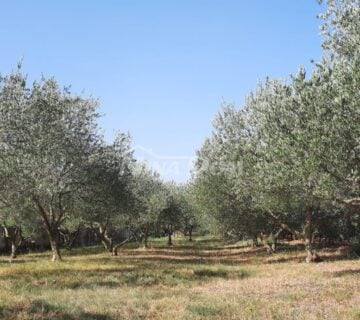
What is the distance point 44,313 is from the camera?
16.1 metres

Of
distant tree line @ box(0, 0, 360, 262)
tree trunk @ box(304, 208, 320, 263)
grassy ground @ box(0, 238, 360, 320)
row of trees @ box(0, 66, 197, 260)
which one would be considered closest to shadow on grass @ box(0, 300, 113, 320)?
grassy ground @ box(0, 238, 360, 320)

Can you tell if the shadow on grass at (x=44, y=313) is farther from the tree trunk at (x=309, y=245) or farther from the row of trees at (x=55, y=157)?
the tree trunk at (x=309, y=245)

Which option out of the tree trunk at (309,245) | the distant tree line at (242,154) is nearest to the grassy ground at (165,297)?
the distant tree line at (242,154)

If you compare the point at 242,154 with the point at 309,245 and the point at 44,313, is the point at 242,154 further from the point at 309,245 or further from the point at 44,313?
the point at 44,313

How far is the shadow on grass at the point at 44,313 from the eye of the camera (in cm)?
1547

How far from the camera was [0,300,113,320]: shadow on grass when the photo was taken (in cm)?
1547

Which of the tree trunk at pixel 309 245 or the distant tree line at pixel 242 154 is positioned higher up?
the distant tree line at pixel 242 154

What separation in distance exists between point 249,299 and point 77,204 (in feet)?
93.2

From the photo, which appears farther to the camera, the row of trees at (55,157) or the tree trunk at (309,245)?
the tree trunk at (309,245)

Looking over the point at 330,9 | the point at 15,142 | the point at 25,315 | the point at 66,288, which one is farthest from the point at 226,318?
the point at 15,142

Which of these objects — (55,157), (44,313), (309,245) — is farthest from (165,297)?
(309,245)

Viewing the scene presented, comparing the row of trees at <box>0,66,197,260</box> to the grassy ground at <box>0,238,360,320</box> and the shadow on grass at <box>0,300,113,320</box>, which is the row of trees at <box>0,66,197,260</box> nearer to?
the grassy ground at <box>0,238,360,320</box>

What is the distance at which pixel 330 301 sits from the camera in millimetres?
18391

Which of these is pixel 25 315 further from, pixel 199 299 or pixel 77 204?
pixel 77 204
